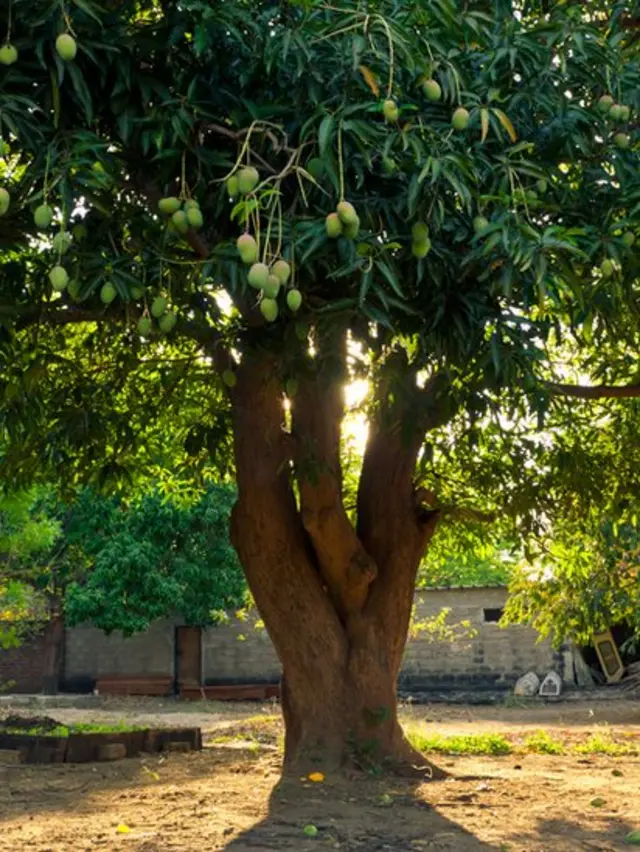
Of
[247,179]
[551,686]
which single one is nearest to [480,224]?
[247,179]

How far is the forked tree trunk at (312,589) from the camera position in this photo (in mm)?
8828

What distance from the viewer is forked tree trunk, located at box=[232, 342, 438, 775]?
8828 millimetres

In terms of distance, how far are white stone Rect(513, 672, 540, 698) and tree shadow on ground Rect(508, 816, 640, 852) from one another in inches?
742

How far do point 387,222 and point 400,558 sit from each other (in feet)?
16.5

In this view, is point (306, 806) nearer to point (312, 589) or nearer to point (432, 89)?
point (312, 589)

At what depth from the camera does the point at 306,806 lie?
7.50 metres

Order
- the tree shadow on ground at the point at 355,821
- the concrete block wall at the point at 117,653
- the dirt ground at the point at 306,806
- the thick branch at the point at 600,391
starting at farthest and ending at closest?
the concrete block wall at the point at 117,653, the thick branch at the point at 600,391, the dirt ground at the point at 306,806, the tree shadow on ground at the point at 355,821

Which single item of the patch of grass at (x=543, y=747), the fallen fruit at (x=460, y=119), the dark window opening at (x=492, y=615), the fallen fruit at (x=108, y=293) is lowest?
the patch of grass at (x=543, y=747)

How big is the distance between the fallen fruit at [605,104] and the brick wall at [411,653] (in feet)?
67.7

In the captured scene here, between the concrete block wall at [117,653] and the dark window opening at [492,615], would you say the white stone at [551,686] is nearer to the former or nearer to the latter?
the dark window opening at [492,615]

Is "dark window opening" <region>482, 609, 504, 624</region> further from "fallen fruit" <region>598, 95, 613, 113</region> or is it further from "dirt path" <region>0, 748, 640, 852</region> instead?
"fallen fruit" <region>598, 95, 613, 113</region>

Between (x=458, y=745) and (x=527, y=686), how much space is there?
548 inches

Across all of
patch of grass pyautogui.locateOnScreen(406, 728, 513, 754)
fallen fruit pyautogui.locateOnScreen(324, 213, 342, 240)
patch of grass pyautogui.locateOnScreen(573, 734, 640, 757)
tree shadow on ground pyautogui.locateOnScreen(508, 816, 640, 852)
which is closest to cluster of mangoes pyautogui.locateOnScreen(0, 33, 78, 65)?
fallen fruit pyautogui.locateOnScreen(324, 213, 342, 240)

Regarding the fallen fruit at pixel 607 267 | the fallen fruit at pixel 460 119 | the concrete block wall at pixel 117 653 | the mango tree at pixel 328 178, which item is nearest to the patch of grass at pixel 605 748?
the mango tree at pixel 328 178
